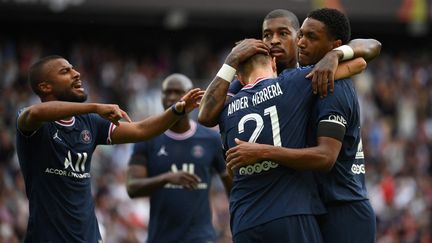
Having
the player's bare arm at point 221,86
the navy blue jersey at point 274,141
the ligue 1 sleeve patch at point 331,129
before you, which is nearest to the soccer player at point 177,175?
the player's bare arm at point 221,86

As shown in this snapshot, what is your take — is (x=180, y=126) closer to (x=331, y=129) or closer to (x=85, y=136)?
(x=85, y=136)

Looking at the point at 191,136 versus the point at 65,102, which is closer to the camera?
the point at 65,102

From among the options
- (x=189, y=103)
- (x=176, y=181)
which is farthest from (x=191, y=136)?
(x=189, y=103)

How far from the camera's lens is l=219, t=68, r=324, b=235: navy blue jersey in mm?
6734

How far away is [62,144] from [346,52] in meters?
2.58

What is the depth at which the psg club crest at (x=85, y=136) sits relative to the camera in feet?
26.2

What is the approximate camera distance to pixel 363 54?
7250 millimetres

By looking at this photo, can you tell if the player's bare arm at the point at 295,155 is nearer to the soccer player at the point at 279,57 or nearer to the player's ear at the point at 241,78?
the soccer player at the point at 279,57

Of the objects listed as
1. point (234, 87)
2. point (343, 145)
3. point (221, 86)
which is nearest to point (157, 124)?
point (234, 87)

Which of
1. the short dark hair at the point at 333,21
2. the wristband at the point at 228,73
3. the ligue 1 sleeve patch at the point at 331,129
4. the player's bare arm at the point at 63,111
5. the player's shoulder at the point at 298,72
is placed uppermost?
the short dark hair at the point at 333,21

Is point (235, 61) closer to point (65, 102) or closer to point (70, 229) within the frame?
point (65, 102)

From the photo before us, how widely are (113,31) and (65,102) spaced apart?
769 inches

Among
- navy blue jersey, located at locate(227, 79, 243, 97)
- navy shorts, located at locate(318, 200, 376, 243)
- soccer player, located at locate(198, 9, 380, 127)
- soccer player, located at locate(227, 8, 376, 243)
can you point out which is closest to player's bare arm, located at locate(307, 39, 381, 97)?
soccer player, located at locate(198, 9, 380, 127)

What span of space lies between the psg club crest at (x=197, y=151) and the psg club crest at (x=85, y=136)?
2456 millimetres
